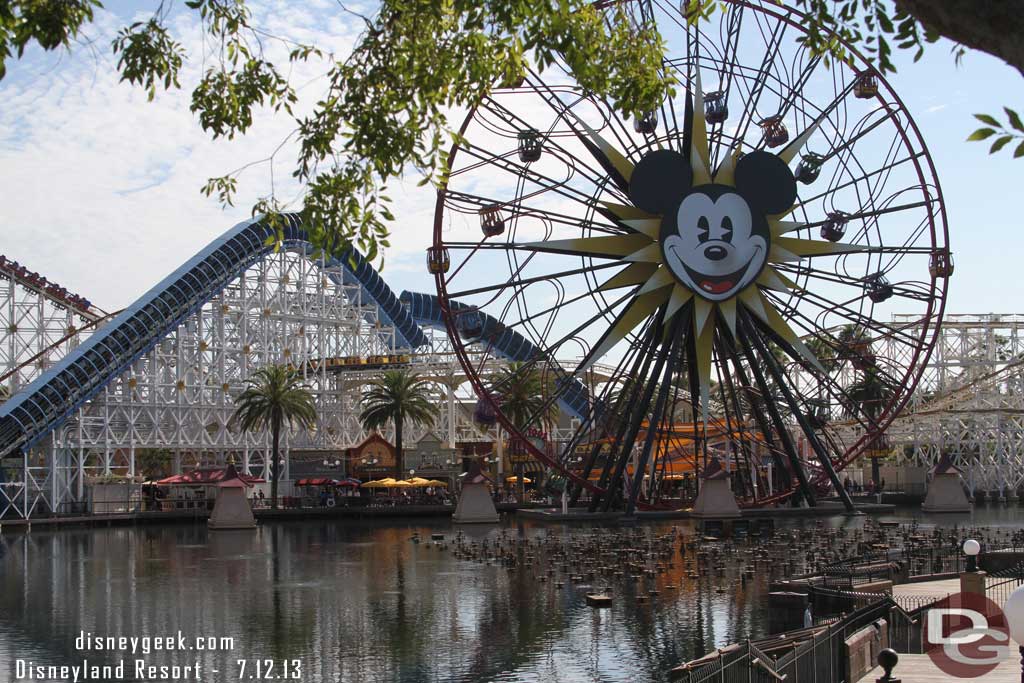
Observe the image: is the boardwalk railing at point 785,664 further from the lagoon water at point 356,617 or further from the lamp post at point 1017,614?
the lamp post at point 1017,614

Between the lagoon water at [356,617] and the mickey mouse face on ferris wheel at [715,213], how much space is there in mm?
15795

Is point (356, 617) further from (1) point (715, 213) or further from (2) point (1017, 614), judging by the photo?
→ (1) point (715, 213)

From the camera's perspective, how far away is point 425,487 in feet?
266

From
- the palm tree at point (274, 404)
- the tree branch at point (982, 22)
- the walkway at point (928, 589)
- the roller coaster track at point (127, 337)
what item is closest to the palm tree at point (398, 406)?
the palm tree at point (274, 404)

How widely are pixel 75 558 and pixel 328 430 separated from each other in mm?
42905

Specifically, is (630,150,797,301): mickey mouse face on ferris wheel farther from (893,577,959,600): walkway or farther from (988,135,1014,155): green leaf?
(988,135,1014,155): green leaf

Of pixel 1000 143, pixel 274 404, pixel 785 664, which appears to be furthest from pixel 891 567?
pixel 274 404

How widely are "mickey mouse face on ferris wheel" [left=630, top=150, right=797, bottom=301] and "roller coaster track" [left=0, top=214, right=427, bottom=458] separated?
21312 mm

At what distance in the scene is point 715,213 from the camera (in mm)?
50656

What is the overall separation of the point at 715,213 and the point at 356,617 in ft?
89.8

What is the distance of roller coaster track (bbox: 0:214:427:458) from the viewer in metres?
66.8

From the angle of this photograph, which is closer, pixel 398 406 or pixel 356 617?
pixel 356 617

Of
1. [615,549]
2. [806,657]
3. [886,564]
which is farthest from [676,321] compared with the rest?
[806,657]

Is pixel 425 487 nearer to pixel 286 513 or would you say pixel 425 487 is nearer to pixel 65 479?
pixel 286 513
